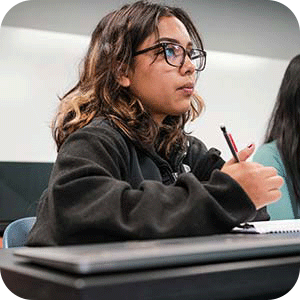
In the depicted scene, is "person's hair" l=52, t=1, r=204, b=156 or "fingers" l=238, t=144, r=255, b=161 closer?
"fingers" l=238, t=144, r=255, b=161

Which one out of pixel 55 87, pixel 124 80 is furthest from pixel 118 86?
pixel 55 87

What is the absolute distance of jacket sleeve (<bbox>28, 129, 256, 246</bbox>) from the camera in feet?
1.28

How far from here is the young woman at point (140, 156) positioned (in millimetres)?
399

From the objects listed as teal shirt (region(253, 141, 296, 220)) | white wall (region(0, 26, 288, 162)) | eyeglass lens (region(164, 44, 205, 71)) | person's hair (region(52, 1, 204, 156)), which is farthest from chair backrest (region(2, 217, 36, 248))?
white wall (region(0, 26, 288, 162))

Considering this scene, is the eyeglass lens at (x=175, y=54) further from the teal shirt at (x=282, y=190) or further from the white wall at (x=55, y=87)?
the white wall at (x=55, y=87)

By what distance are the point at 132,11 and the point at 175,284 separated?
1.44 ft

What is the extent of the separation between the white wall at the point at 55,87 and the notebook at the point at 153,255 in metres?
0.90

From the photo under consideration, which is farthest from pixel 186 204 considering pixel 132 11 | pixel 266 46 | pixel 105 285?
pixel 266 46

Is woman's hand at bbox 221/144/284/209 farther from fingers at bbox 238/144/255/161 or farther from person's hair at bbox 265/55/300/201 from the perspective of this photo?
person's hair at bbox 265/55/300/201

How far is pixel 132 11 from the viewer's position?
65cm

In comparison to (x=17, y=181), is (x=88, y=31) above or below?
above

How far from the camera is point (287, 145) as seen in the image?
1.00 m

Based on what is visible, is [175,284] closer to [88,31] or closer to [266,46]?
[88,31]

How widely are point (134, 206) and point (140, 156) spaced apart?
0.58 feet
